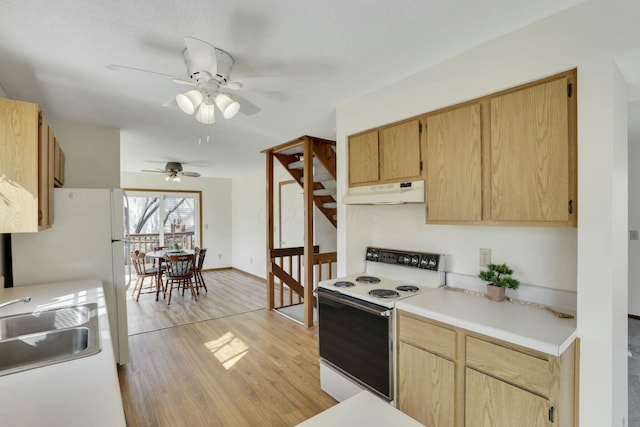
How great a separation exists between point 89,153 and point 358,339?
338 cm

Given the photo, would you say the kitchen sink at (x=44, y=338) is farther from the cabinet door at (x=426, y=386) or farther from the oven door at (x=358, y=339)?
the cabinet door at (x=426, y=386)

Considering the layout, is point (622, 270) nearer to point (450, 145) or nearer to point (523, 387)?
point (523, 387)

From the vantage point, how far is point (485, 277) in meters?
1.95

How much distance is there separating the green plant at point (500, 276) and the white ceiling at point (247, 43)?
1369 mm

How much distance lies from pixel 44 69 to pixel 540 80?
9.98 feet

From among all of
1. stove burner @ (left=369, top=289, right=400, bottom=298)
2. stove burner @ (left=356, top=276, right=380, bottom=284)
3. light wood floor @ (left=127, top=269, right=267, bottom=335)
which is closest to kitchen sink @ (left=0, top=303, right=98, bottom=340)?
stove burner @ (left=369, top=289, right=400, bottom=298)

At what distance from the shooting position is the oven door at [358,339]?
1.91 meters

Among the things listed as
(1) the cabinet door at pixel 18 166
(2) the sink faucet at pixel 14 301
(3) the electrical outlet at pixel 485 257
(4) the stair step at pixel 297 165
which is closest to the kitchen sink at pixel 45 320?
(2) the sink faucet at pixel 14 301

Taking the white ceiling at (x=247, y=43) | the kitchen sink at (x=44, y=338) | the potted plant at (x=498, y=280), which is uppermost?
the white ceiling at (x=247, y=43)

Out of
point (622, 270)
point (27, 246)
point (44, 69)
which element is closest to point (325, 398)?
Result: point (622, 270)

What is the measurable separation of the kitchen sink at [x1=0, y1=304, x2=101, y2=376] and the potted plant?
2097 mm

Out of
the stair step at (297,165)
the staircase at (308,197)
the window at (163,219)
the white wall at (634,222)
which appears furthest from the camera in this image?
the window at (163,219)

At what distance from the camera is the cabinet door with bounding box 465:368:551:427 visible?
1349 millimetres

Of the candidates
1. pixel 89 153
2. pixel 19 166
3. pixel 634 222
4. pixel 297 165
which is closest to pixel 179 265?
pixel 89 153
